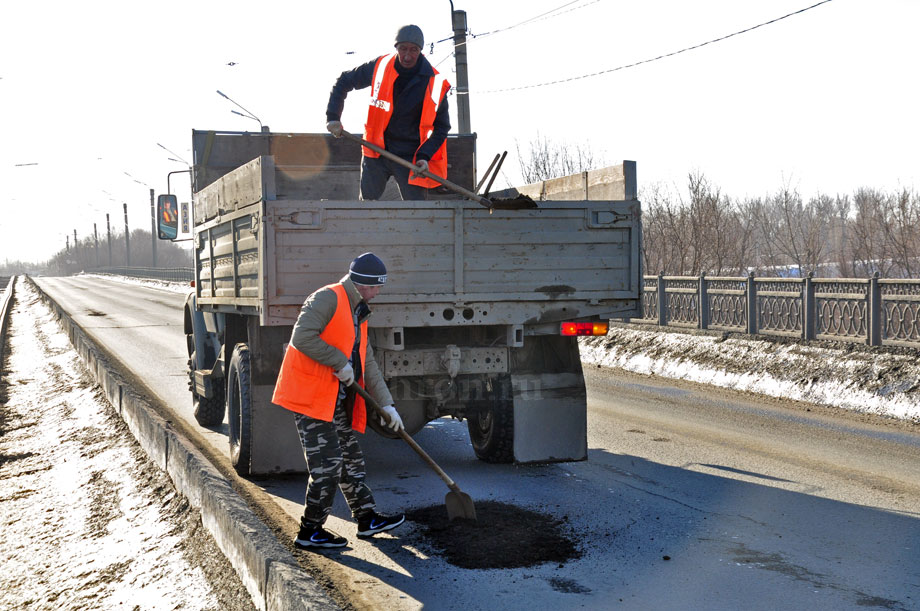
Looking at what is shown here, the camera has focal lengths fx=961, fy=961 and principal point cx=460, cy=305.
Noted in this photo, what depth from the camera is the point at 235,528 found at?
184 inches

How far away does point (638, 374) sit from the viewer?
14.5m

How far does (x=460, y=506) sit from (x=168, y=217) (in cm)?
529

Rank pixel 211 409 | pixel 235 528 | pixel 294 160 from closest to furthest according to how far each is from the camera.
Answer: pixel 235 528
pixel 211 409
pixel 294 160

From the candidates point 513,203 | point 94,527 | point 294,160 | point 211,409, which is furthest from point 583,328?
point 211,409

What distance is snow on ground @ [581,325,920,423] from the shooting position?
412 inches

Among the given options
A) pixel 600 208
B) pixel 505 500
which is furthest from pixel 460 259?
pixel 505 500

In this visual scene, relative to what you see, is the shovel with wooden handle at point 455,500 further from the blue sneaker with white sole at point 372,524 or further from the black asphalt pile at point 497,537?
the blue sneaker with white sole at point 372,524

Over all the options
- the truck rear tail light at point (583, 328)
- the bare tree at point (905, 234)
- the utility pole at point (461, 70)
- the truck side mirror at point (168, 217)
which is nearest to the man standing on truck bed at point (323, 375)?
the truck rear tail light at point (583, 328)

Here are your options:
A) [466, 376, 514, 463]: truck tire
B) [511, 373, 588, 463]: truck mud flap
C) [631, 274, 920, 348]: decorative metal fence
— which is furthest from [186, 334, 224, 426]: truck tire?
[631, 274, 920, 348]: decorative metal fence

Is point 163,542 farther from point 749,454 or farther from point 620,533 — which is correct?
point 749,454

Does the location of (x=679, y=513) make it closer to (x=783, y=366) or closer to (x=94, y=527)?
(x=94, y=527)

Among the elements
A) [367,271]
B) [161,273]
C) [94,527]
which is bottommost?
[94,527]

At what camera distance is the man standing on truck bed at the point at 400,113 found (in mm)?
7473

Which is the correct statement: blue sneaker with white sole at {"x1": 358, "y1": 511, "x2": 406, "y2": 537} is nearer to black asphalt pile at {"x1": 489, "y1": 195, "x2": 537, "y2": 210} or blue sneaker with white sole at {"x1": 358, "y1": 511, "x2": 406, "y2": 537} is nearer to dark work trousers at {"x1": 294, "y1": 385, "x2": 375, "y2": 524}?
dark work trousers at {"x1": 294, "y1": 385, "x2": 375, "y2": 524}
